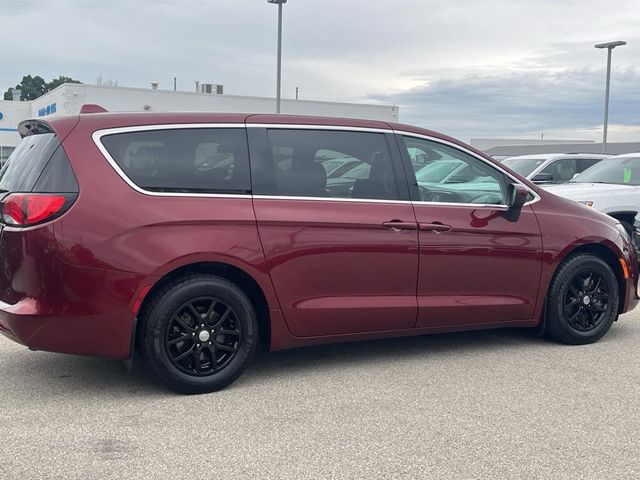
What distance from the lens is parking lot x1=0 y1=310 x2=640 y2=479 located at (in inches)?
138

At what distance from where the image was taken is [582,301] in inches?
228

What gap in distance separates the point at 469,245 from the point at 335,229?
3.53 feet

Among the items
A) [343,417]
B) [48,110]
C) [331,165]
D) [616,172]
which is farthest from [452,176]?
[48,110]

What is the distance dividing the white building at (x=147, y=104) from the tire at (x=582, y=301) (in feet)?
93.7

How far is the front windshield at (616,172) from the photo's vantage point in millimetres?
10070

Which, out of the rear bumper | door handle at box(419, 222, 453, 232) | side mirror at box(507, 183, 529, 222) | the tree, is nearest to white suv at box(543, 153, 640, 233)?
side mirror at box(507, 183, 529, 222)

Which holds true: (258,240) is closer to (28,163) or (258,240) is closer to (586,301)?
(28,163)

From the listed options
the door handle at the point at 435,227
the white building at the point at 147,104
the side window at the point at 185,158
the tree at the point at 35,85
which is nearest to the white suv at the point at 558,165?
the door handle at the point at 435,227

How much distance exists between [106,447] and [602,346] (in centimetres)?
393

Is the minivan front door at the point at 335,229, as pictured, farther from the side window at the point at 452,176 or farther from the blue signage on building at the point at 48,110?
the blue signage on building at the point at 48,110

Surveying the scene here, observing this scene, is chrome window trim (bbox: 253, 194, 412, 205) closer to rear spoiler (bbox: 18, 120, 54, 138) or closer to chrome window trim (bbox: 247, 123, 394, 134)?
chrome window trim (bbox: 247, 123, 394, 134)

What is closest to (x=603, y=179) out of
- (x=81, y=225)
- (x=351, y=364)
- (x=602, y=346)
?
(x=602, y=346)

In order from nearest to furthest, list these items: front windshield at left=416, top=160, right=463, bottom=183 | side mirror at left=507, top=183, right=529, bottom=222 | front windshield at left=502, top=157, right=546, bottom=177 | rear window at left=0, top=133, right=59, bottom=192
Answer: rear window at left=0, top=133, right=59, bottom=192, front windshield at left=416, top=160, right=463, bottom=183, side mirror at left=507, top=183, right=529, bottom=222, front windshield at left=502, top=157, right=546, bottom=177

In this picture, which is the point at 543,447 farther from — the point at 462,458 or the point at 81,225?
the point at 81,225
